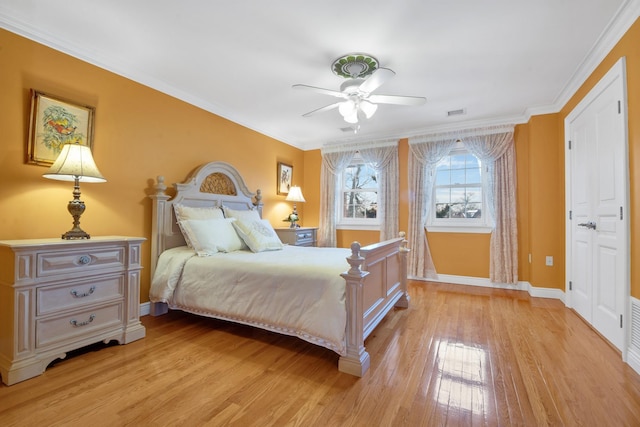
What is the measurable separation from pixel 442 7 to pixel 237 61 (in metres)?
1.76

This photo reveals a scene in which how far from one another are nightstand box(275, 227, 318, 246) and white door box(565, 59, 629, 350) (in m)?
3.39

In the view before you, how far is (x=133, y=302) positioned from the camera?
2.37 meters

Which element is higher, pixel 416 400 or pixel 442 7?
pixel 442 7

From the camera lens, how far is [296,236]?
4.49 m

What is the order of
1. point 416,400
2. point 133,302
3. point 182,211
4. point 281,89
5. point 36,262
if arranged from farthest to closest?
point 281,89 → point 182,211 → point 133,302 → point 36,262 → point 416,400

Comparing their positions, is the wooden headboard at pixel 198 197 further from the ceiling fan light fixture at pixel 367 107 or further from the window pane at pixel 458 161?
the window pane at pixel 458 161

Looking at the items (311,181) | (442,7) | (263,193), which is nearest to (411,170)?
(311,181)

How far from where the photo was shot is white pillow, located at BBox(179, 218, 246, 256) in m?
2.82

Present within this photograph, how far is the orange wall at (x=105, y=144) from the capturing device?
216 cm

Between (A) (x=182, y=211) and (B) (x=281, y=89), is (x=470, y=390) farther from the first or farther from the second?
(B) (x=281, y=89)

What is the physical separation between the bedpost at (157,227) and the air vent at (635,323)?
12.8ft

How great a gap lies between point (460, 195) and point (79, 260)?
4.59 m

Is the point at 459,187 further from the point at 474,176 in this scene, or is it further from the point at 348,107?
the point at 348,107

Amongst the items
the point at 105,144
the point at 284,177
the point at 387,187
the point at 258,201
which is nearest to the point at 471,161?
the point at 387,187
